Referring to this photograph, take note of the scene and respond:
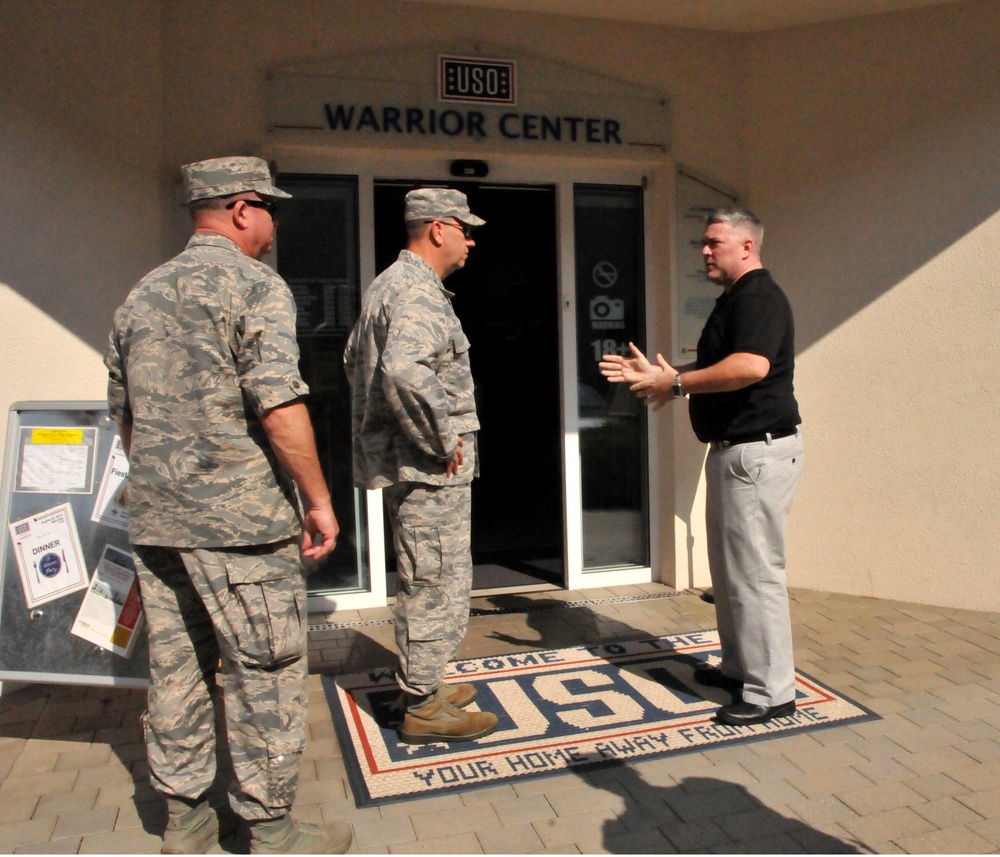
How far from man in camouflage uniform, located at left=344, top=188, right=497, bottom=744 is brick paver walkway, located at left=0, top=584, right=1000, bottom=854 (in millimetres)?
433

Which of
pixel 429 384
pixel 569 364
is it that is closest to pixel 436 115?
pixel 569 364

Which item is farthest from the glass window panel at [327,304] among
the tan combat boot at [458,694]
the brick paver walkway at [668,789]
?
the tan combat boot at [458,694]

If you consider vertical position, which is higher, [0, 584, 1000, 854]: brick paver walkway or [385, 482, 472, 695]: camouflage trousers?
[385, 482, 472, 695]: camouflage trousers

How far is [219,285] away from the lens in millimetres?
2559

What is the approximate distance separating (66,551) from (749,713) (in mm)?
2647

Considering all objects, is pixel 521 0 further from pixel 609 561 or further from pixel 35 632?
pixel 35 632

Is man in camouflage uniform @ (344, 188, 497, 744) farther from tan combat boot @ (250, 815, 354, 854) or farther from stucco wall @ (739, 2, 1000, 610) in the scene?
stucco wall @ (739, 2, 1000, 610)

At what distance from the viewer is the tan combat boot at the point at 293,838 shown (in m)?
2.66

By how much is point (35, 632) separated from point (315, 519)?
1533 mm

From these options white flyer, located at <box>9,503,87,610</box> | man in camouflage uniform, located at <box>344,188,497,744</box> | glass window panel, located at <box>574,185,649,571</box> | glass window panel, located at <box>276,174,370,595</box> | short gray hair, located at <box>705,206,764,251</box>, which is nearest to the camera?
man in camouflage uniform, located at <box>344,188,497,744</box>

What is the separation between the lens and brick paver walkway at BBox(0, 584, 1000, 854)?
2807 mm

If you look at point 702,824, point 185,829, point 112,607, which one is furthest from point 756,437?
point 112,607

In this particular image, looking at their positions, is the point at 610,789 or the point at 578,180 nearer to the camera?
the point at 610,789

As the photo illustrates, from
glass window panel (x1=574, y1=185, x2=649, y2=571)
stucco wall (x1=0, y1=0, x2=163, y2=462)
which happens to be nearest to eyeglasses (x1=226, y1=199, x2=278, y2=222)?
stucco wall (x1=0, y1=0, x2=163, y2=462)
